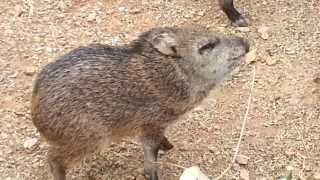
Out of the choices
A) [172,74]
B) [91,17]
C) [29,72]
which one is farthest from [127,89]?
[91,17]

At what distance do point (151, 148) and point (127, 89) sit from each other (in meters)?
0.36

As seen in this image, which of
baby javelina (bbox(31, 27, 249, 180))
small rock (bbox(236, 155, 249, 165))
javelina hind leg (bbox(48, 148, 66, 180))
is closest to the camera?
baby javelina (bbox(31, 27, 249, 180))

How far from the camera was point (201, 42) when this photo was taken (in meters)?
3.94

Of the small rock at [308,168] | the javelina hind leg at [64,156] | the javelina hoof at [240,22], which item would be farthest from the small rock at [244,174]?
the javelina hoof at [240,22]

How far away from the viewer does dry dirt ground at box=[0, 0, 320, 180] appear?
4.15m

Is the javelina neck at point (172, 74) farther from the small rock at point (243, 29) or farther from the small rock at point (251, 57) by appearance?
the small rock at point (243, 29)

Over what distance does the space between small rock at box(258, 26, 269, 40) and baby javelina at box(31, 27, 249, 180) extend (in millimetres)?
978

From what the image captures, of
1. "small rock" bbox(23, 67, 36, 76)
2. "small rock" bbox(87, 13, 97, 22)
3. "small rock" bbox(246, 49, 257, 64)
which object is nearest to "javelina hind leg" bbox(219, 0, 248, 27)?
"small rock" bbox(246, 49, 257, 64)

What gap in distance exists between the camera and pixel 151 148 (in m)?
3.97

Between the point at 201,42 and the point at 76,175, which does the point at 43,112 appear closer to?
the point at 76,175

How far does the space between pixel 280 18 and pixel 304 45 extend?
0.33m

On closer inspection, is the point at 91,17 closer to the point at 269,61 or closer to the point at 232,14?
the point at 232,14

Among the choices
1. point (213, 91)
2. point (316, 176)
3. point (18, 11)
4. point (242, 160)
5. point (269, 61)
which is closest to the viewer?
point (316, 176)

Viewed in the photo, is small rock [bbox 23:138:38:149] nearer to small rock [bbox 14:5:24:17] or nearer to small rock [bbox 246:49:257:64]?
small rock [bbox 14:5:24:17]
